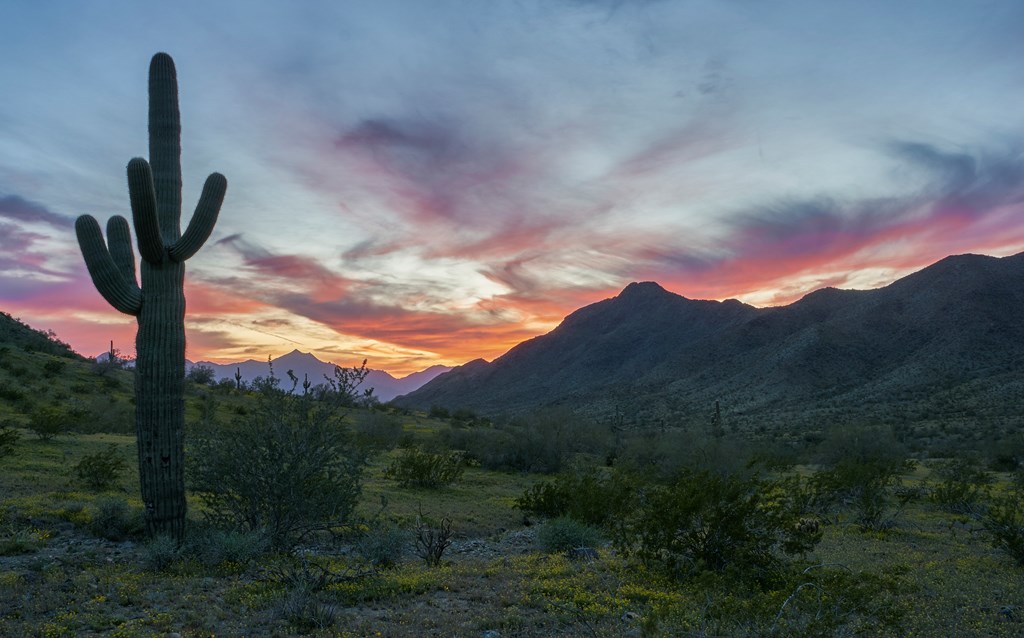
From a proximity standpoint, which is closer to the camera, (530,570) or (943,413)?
(530,570)

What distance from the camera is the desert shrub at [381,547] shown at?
1023cm

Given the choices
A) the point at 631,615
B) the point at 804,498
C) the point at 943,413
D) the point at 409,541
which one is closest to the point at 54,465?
the point at 409,541

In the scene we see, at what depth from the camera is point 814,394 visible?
6253 centimetres

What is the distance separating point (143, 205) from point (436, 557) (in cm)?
781

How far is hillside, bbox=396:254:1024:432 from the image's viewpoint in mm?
53125

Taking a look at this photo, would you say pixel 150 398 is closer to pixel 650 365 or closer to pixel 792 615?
pixel 792 615

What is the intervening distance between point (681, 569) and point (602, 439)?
82.8 feet

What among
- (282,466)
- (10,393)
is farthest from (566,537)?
(10,393)

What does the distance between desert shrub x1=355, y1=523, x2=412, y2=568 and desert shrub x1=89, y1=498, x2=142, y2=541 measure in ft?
13.7

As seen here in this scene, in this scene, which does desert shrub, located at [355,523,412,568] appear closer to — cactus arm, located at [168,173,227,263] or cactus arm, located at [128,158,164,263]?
cactus arm, located at [168,173,227,263]

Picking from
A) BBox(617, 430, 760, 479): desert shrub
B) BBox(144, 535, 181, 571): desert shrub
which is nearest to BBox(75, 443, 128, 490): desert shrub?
BBox(144, 535, 181, 571): desert shrub

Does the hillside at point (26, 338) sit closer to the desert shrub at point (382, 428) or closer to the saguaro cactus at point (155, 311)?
the desert shrub at point (382, 428)

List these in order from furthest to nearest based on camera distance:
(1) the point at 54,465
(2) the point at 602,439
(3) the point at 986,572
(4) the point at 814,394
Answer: (4) the point at 814,394
(2) the point at 602,439
(1) the point at 54,465
(3) the point at 986,572

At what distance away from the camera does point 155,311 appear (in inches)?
411
